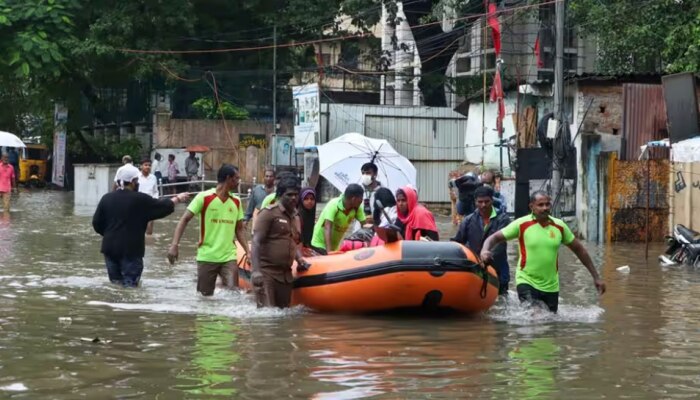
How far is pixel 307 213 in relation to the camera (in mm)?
13680

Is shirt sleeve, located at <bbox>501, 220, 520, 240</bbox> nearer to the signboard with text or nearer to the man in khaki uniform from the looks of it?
the man in khaki uniform

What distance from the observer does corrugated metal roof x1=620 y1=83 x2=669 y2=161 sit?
22.3 m

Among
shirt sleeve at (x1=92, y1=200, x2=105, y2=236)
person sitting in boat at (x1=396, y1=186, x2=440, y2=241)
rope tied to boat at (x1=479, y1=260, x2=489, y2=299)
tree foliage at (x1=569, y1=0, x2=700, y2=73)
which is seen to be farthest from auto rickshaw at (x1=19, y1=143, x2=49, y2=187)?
rope tied to boat at (x1=479, y1=260, x2=489, y2=299)

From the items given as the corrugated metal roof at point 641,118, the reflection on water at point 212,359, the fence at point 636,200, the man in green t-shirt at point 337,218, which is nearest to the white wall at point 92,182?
the corrugated metal roof at point 641,118

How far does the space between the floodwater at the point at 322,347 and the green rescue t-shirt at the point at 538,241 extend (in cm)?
55

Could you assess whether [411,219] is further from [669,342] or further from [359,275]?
[669,342]

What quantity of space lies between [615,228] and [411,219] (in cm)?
1042

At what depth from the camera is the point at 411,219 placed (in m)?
12.4

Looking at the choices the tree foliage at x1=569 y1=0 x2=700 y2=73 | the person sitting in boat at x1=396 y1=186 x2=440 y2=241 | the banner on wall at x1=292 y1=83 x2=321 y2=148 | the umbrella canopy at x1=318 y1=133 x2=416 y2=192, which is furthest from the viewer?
the banner on wall at x1=292 y1=83 x2=321 y2=148

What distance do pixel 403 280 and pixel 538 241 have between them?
51.3 inches

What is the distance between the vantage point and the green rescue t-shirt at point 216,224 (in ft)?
39.7

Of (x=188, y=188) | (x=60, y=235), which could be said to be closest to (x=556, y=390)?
(x=60, y=235)

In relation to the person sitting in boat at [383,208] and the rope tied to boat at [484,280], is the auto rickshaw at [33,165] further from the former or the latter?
the rope tied to boat at [484,280]

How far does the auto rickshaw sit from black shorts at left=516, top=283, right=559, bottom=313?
3743 centimetres
